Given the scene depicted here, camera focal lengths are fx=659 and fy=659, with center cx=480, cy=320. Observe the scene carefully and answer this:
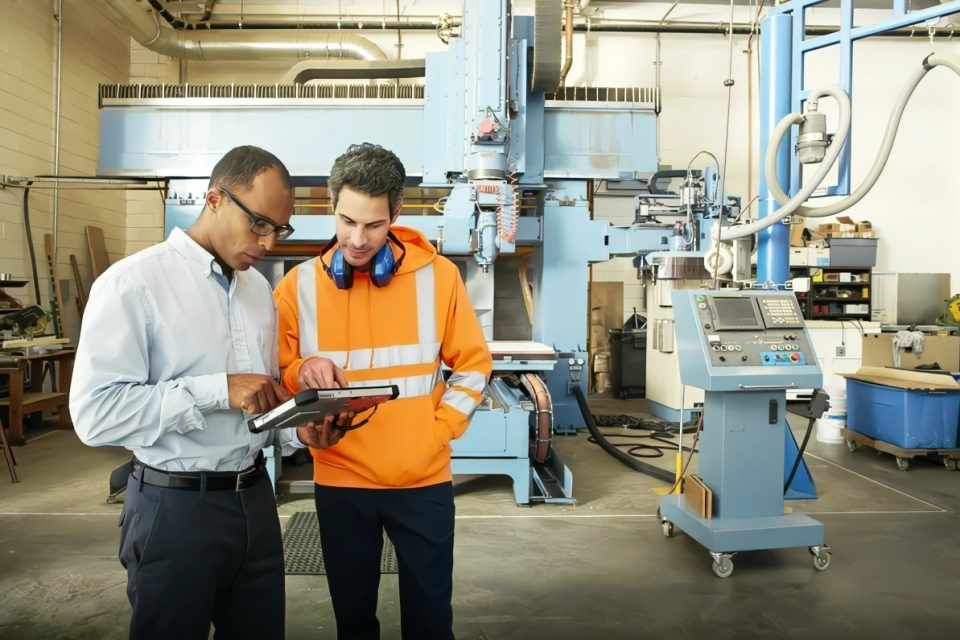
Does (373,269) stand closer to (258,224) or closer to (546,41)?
(258,224)

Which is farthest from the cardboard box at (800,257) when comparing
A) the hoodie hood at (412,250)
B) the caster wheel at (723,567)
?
the hoodie hood at (412,250)

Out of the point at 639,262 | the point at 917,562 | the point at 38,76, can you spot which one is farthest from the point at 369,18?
the point at 917,562

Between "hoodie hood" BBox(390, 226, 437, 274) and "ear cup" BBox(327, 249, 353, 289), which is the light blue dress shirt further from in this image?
"hoodie hood" BBox(390, 226, 437, 274)

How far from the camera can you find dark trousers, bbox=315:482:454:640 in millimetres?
1472

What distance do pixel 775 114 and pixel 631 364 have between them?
4387 millimetres

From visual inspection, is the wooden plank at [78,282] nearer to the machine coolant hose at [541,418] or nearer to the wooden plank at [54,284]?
the wooden plank at [54,284]

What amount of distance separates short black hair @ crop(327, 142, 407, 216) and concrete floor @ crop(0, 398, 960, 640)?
1596mm

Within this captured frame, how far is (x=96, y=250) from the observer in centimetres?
659

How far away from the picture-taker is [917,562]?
2914mm

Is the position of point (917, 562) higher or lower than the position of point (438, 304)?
lower

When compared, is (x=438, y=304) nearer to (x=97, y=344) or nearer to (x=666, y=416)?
(x=97, y=344)

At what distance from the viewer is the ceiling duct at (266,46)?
23.6ft

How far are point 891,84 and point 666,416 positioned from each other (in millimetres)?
5537

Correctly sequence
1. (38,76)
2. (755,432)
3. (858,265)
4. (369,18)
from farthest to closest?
(369,18) → (858,265) → (38,76) → (755,432)
